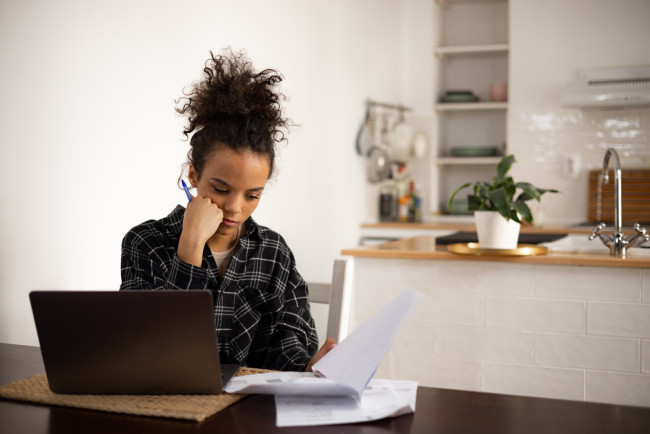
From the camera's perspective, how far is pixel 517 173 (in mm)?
4402

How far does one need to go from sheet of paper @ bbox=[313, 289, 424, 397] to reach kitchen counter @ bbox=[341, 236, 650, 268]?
1.55 meters

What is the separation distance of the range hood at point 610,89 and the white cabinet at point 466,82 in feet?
2.22

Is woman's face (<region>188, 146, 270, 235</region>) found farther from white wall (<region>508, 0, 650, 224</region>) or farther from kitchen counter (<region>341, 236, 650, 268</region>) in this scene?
white wall (<region>508, 0, 650, 224</region>)

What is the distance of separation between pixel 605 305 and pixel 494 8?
2.99 metres

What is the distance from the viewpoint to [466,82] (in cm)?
480

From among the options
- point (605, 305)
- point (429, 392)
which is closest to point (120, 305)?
point (429, 392)

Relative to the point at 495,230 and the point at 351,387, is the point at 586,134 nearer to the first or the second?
the point at 495,230

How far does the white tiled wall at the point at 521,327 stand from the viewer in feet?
7.38

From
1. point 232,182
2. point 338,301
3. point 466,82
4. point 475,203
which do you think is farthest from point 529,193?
point 466,82

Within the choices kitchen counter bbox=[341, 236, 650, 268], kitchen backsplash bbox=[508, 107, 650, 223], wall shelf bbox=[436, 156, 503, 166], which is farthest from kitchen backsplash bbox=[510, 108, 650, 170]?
kitchen counter bbox=[341, 236, 650, 268]

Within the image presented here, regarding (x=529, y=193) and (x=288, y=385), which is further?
(x=529, y=193)

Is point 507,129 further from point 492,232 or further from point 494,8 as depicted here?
point 492,232

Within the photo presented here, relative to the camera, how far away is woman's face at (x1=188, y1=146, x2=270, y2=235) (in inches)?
49.8

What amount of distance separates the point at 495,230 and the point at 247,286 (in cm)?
126
